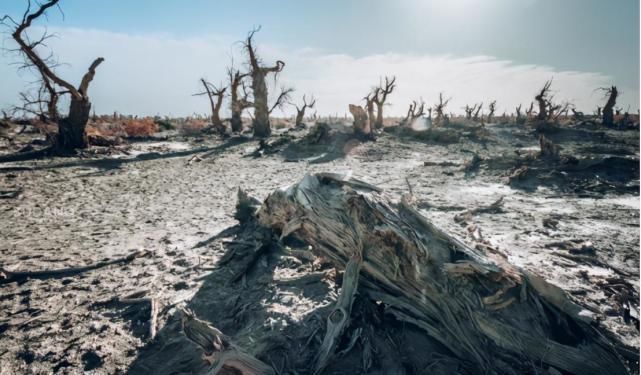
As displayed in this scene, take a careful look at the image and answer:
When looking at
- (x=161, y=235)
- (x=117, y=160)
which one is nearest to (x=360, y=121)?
(x=117, y=160)

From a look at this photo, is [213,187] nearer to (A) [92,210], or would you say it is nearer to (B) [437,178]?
(A) [92,210]

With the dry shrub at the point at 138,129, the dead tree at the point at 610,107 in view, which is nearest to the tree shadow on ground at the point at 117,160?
the dry shrub at the point at 138,129

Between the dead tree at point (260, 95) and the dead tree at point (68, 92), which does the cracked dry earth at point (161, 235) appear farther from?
the dead tree at point (260, 95)

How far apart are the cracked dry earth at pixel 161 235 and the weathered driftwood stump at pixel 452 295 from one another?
22.5 inches

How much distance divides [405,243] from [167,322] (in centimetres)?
231

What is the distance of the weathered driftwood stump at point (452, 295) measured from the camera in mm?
2170

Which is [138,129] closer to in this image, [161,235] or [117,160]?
[117,160]

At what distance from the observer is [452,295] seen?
249 cm

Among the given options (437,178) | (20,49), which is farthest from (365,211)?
(20,49)

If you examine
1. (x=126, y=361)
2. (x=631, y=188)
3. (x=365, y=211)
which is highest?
(x=365, y=211)

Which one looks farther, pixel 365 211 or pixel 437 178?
Result: pixel 437 178

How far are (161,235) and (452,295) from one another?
4596 mm

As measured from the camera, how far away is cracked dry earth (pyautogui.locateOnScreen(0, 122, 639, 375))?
2873 millimetres

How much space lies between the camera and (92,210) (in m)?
6.70
